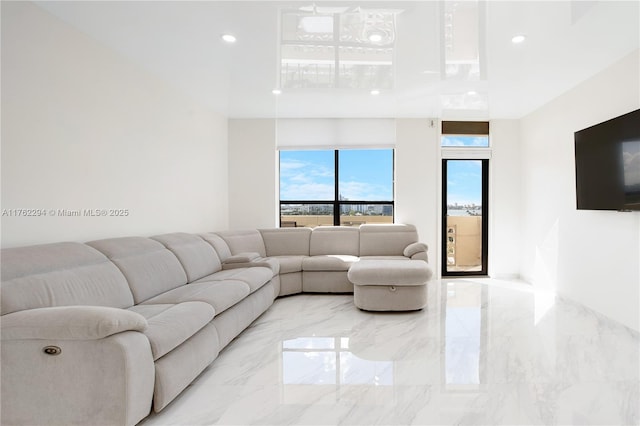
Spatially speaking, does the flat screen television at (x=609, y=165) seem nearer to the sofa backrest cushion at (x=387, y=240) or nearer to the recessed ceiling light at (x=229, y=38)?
the sofa backrest cushion at (x=387, y=240)

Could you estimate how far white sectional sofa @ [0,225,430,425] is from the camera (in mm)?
1573

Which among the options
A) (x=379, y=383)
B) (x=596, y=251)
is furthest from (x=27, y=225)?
(x=596, y=251)

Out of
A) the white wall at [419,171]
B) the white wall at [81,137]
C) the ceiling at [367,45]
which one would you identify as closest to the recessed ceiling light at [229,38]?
the ceiling at [367,45]

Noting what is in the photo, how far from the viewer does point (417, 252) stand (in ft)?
15.3

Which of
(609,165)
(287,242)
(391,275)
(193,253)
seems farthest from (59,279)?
(609,165)

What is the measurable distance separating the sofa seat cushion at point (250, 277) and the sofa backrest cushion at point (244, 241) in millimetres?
941

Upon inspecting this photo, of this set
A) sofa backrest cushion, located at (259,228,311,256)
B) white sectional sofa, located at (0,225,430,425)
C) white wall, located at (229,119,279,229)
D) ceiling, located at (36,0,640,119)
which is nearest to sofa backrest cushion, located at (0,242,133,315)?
white sectional sofa, located at (0,225,430,425)

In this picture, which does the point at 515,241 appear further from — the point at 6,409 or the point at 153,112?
the point at 6,409

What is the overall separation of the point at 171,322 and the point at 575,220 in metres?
4.54

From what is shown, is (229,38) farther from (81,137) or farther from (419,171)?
(419,171)

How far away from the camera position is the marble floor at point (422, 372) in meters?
1.82

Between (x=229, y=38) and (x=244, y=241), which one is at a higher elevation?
(x=229, y=38)

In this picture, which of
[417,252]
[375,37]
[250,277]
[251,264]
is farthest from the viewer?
[417,252]

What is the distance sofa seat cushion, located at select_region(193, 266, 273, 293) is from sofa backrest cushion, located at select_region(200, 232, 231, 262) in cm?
62
